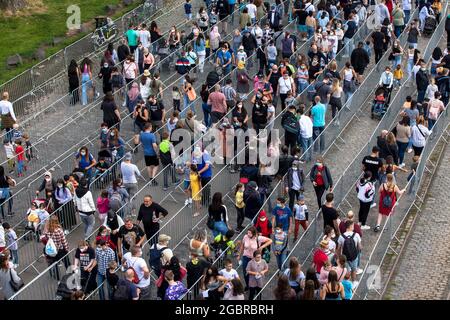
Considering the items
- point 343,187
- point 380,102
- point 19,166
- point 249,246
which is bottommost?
point 19,166

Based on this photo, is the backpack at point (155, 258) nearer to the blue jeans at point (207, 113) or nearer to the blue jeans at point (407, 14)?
the blue jeans at point (207, 113)

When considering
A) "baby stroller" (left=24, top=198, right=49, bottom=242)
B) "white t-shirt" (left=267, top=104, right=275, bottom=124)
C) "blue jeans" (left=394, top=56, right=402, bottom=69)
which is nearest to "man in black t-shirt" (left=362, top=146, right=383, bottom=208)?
"white t-shirt" (left=267, top=104, right=275, bottom=124)

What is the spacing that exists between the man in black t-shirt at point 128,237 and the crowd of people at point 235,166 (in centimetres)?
3

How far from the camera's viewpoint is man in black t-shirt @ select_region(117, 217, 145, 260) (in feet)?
64.8

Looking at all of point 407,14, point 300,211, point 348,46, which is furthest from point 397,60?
point 300,211

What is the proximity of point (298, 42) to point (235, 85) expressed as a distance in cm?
464

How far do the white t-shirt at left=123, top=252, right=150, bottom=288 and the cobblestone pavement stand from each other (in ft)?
17.5

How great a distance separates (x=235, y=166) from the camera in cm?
2441

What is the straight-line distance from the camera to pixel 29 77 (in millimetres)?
30500

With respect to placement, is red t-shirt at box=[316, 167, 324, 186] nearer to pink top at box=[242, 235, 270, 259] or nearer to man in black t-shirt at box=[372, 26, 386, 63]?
pink top at box=[242, 235, 270, 259]

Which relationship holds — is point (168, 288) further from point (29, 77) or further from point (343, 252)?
point (29, 77)

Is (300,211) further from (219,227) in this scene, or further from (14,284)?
(14,284)

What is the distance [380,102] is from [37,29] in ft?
49.9
